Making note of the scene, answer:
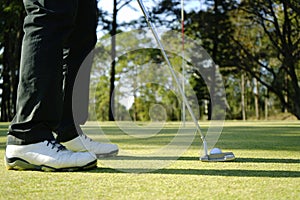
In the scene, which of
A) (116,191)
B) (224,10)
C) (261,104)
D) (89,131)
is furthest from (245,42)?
(116,191)

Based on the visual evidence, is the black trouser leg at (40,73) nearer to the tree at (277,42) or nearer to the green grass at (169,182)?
the green grass at (169,182)

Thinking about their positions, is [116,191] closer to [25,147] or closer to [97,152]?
[25,147]

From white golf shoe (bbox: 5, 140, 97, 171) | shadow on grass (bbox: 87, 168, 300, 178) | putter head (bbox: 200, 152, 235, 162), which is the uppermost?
white golf shoe (bbox: 5, 140, 97, 171)

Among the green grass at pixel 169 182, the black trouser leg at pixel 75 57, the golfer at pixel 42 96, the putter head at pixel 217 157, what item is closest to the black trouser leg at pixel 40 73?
the golfer at pixel 42 96

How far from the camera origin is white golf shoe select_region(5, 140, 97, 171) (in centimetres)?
138

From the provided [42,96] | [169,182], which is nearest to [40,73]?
[42,96]

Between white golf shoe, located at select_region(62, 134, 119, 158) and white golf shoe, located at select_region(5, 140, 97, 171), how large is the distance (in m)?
0.35

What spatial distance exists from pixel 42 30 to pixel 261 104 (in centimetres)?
2597

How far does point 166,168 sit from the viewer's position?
1.44 metres

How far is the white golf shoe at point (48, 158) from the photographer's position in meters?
1.38

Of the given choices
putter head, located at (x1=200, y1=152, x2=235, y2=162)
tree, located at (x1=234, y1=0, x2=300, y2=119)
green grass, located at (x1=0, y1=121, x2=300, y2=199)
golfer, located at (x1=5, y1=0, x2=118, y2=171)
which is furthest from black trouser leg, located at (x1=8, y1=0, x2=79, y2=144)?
tree, located at (x1=234, y1=0, x2=300, y2=119)

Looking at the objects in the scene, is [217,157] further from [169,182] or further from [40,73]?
[40,73]

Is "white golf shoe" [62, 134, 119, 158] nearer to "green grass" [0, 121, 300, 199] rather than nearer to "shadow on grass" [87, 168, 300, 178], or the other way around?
"green grass" [0, 121, 300, 199]

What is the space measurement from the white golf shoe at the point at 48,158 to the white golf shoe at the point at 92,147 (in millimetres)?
355
